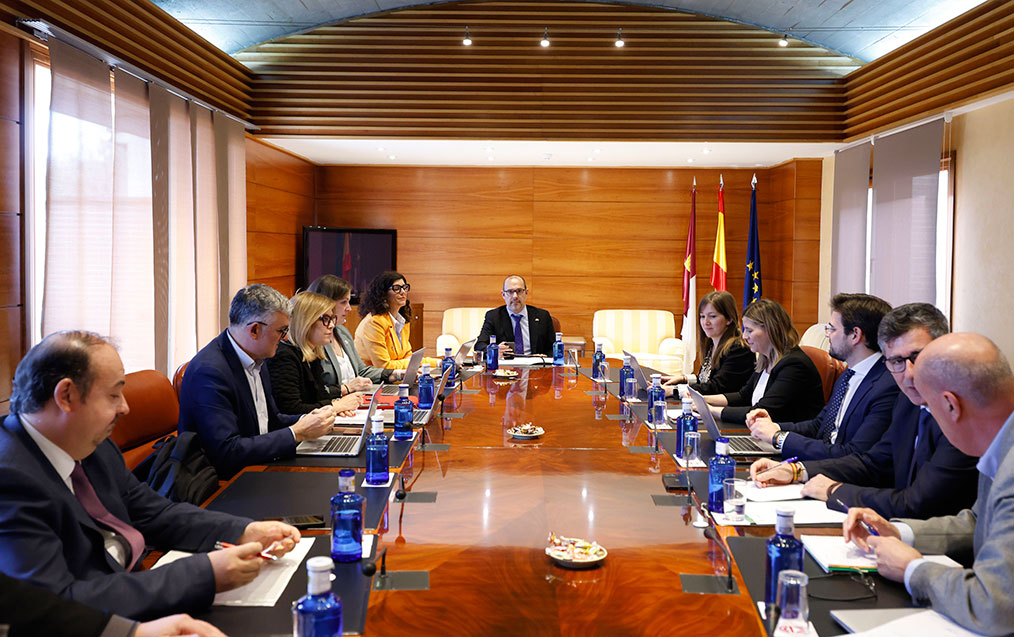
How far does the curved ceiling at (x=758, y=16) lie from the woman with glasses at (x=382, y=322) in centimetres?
284

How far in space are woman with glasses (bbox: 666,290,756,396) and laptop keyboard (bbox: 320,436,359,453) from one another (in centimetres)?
230

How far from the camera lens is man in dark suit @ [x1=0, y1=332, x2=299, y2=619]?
5.34 ft

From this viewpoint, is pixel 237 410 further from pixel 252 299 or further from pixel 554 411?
pixel 554 411

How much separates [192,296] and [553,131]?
3.46 metres

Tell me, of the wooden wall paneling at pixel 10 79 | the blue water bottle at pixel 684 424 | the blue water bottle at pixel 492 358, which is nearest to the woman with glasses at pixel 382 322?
the blue water bottle at pixel 492 358

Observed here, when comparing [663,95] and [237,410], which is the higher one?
[663,95]

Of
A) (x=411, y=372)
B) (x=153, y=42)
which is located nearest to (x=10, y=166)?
(x=153, y=42)

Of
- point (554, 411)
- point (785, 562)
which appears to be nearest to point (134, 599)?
point (785, 562)

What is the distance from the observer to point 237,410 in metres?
3.05

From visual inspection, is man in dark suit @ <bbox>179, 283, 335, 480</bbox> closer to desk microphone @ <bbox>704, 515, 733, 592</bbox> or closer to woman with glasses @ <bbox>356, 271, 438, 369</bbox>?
desk microphone @ <bbox>704, 515, 733, 592</bbox>

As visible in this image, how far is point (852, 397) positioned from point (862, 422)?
0.46ft

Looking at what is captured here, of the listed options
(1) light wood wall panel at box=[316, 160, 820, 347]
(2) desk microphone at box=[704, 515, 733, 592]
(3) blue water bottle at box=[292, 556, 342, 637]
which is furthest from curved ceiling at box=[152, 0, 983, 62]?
(3) blue water bottle at box=[292, 556, 342, 637]

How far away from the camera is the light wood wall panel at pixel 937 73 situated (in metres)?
5.29

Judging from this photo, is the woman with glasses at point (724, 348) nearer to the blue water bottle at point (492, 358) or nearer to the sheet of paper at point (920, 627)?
the blue water bottle at point (492, 358)
